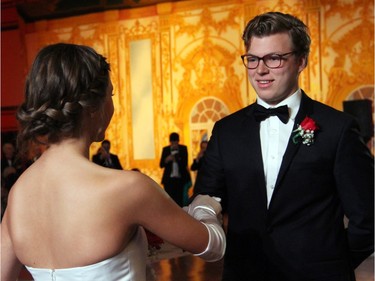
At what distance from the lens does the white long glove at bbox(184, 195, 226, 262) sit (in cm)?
154

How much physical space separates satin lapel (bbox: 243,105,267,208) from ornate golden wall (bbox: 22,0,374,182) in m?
7.26

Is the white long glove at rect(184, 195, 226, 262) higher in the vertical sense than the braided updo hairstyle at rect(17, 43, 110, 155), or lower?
lower

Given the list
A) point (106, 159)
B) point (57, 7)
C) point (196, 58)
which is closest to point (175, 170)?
point (106, 159)

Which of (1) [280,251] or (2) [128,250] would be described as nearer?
(2) [128,250]

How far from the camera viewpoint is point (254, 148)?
2047mm

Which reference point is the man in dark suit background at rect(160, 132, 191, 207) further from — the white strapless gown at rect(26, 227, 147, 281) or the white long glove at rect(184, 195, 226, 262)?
the white strapless gown at rect(26, 227, 147, 281)

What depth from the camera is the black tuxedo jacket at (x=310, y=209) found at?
6.25ft

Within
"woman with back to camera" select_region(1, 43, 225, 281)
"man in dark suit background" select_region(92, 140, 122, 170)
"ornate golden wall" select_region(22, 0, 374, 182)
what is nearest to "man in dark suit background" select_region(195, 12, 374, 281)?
"woman with back to camera" select_region(1, 43, 225, 281)

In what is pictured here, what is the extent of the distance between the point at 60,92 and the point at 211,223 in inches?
24.0

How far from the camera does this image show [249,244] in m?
2.02

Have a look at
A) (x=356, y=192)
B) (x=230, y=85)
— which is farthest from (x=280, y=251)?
(x=230, y=85)

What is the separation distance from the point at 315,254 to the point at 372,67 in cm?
754

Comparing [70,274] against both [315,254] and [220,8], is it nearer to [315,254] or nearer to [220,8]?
[315,254]

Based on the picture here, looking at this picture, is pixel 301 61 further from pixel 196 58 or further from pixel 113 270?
pixel 196 58
